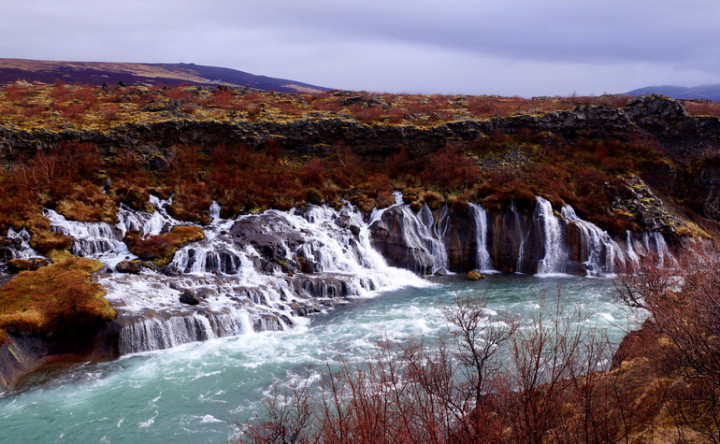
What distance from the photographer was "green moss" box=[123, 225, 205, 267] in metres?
25.8

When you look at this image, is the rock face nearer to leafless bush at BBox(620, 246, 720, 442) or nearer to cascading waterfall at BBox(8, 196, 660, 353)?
cascading waterfall at BBox(8, 196, 660, 353)

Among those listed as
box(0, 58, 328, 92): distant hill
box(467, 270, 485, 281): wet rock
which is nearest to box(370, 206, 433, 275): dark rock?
box(467, 270, 485, 281): wet rock

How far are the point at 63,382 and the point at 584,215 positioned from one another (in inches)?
1314

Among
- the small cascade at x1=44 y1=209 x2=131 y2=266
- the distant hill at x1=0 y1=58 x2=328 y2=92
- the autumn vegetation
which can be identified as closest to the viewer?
the autumn vegetation

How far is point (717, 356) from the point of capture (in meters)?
7.95

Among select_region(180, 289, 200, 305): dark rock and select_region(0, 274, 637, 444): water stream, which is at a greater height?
select_region(180, 289, 200, 305): dark rock

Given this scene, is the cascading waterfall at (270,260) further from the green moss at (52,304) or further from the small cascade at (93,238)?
the green moss at (52,304)

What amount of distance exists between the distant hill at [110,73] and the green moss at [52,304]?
57545mm

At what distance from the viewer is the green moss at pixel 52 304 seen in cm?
1762

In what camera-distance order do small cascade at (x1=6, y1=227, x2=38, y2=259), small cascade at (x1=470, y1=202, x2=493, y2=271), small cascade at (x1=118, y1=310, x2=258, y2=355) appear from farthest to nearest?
small cascade at (x1=470, y1=202, x2=493, y2=271) < small cascade at (x1=6, y1=227, x2=38, y2=259) < small cascade at (x1=118, y1=310, x2=258, y2=355)

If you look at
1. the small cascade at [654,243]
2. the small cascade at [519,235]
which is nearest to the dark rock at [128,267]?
the small cascade at [519,235]

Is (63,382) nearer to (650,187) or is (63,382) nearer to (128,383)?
(128,383)

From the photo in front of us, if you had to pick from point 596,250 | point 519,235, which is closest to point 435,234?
point 519,235

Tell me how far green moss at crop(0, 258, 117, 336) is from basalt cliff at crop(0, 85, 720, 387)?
8 cm
